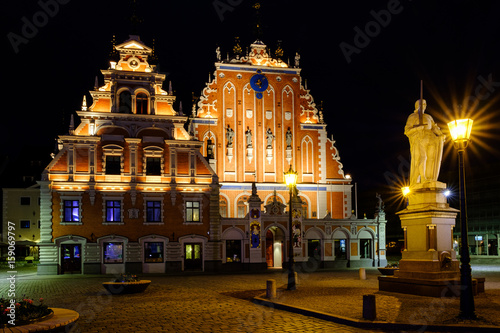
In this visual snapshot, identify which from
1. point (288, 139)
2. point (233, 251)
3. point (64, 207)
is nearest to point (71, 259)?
point (64, 207)

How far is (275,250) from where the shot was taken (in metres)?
41.1

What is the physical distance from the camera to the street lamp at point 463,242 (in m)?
12.2

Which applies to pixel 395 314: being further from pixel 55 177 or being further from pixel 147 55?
pixel 147 55

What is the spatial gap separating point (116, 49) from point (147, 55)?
7.64ft

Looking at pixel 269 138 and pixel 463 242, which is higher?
pixel 269 138

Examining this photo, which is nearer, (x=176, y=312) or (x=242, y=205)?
(x=176, y=312)

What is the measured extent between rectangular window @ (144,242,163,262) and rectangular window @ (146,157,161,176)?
5.06 meters

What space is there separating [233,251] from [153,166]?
8.83 metres

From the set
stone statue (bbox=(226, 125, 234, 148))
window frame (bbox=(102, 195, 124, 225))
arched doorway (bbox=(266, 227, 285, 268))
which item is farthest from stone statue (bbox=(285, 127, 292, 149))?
window frame (bbox=(102, 195, 124, 225))

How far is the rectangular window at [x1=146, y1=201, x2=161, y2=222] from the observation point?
35.7 meters

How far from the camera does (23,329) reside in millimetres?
10141

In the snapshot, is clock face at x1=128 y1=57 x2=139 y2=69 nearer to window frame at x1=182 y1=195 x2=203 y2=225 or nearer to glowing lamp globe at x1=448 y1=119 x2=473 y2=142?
window frame at x1=182 y1=195 x2=203 y2=225

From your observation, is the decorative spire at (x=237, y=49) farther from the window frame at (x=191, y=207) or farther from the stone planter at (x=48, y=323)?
the stone planter at (x=48, y=323)

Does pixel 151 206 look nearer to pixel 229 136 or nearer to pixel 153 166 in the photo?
pixel 153 166
